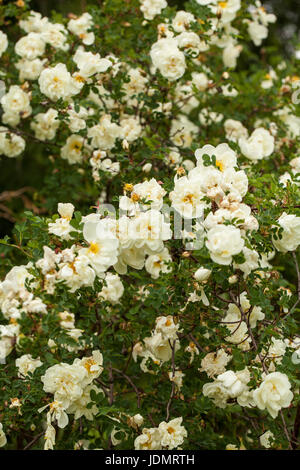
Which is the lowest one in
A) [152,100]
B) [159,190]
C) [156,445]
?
[156,445]

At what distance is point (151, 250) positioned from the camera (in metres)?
1.60

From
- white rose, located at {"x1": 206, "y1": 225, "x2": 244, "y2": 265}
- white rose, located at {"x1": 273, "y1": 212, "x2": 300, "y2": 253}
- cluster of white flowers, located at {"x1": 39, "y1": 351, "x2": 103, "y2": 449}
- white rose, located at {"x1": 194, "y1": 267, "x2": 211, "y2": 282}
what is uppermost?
white rose, located at {"x1": 206, "y1": 225, "x2": 244, "y2": 265}

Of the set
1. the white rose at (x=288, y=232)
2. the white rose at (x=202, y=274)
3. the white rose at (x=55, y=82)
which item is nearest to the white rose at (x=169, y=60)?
the white rose at (x=55, y=82)

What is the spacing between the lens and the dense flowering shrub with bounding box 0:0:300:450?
1.57 meters

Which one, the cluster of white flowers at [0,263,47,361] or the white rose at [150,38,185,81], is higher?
the white rose at [150,38,185,81]

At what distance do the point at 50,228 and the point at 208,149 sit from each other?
1.84ft

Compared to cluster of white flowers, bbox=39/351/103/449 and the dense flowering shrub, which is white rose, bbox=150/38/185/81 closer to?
the dense flowering shrub

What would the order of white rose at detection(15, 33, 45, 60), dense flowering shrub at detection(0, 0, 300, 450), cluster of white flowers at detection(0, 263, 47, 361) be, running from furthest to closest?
1. white rose at detection(15, 33, 45, 60)
2. dense flowering shrub at detection(0, 0, 300, 450)
3. cluster of white flowers at detection(0, 263, 47, 361)

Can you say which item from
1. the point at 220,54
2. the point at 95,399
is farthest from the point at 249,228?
the point at 220,54

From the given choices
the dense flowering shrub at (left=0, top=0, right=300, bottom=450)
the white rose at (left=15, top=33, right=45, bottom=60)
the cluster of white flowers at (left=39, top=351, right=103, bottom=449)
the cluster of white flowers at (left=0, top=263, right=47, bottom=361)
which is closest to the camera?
the cluster of white flowers at (left=0, top=263, right=47, bottom=361)

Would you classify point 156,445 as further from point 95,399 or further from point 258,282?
point 258,282

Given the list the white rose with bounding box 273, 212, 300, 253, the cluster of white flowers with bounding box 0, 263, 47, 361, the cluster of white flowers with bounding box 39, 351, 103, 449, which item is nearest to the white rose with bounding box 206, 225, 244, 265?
the white rose with bounding box 273, 212, 300, 253

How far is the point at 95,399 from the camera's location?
1.88 metres

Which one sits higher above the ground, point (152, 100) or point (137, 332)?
point (152, 100)
